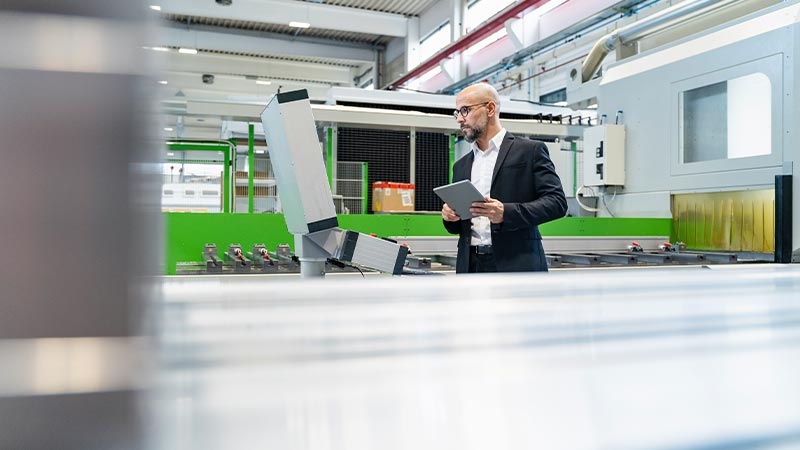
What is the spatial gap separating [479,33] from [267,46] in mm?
4657

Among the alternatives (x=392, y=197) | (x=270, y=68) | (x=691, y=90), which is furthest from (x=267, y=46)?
(x=691, y=90)

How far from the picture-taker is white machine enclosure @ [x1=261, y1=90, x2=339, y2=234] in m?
1.76

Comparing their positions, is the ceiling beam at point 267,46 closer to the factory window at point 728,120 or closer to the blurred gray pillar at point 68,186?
the factory window at point 728,120

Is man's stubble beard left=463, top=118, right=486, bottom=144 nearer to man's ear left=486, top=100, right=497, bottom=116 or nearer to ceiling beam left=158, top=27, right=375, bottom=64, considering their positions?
man's ear left=486, top=100, right=497, bottom=116

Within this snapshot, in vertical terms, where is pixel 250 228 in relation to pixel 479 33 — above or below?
below

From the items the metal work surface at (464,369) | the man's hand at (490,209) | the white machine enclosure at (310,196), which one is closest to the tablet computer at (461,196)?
the man's hand at (490,209)

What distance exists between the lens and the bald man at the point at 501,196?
1.90m

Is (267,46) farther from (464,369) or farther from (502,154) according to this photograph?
(464,369)

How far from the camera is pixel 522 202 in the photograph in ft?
6.66

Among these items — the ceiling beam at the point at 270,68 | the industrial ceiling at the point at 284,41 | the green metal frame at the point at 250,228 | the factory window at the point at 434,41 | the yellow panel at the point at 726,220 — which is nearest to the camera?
the green metal frame at the point at 250,228

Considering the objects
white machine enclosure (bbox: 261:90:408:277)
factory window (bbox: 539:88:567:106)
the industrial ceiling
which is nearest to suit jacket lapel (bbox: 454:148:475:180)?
white machine enclosure (bbox: 261:90:408:277)

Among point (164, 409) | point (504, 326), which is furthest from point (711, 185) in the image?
point (164, 409)

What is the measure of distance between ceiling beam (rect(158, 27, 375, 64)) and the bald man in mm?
8241

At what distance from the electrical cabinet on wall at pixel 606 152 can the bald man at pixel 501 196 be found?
2.20 meters
